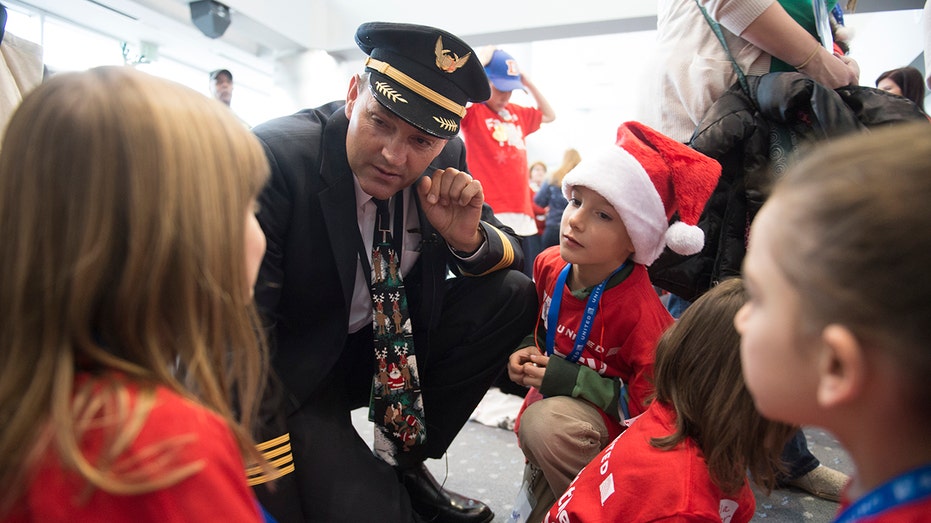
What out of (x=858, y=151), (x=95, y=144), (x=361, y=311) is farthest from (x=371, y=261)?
(x=858, y=151)

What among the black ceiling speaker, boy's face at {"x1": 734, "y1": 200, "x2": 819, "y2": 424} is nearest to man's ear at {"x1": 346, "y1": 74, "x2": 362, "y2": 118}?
boy's face at {"x1": 734, "y1": 200, "x2": 819, "y2": 424}

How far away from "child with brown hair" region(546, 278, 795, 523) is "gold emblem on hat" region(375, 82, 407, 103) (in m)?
0.67

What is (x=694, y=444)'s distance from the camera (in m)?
0.97

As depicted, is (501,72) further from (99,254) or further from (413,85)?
(99,254)

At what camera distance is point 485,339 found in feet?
4.91

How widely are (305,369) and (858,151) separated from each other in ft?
3.42

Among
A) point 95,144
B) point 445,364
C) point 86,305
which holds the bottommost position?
point 445,364

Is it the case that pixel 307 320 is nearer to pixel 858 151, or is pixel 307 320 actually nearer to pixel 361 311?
pixel 361 311

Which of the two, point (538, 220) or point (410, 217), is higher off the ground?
point (410, 217)

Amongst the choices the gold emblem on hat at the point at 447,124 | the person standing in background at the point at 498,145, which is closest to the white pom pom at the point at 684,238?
the gold emblem on hat at the point at 447,124

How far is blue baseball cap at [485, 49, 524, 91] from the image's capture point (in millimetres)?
2852

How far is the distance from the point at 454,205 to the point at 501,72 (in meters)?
1.61

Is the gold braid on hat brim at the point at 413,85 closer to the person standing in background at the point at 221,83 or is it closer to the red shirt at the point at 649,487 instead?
the red shirt at the point at 649,487

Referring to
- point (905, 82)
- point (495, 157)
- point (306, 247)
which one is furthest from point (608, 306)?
point (905, 82)
